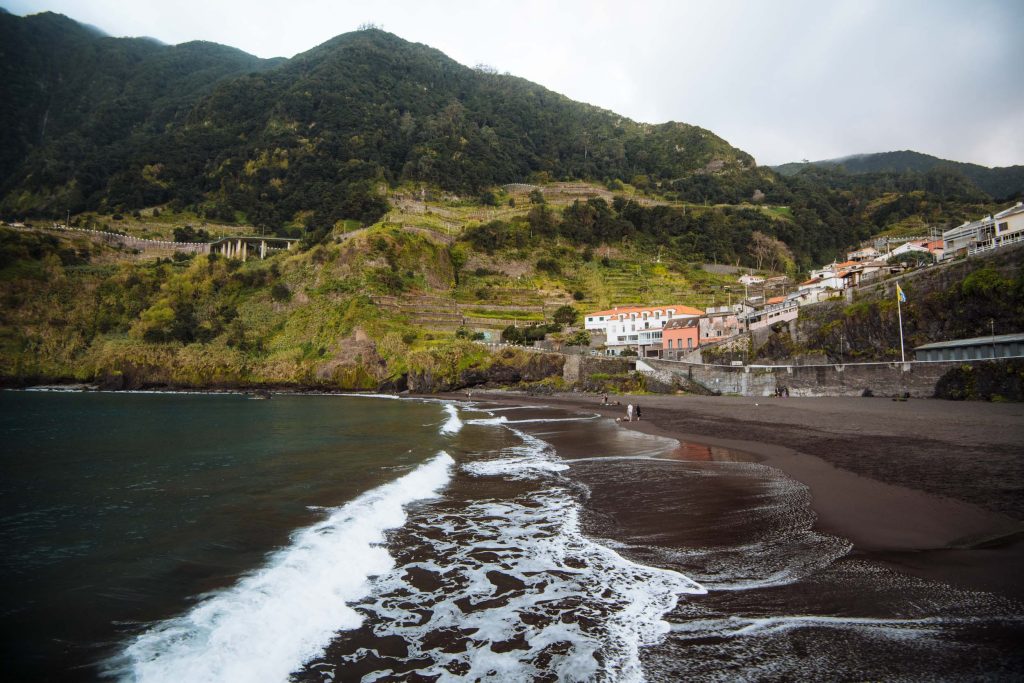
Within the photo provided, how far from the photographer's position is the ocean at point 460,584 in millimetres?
4660

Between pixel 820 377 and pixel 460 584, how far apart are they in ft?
117

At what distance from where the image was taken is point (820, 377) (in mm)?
34156

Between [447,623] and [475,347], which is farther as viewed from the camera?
[475,347]

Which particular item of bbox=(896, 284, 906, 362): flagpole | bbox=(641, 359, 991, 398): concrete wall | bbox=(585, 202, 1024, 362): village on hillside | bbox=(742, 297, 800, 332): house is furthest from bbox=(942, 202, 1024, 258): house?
bbox=(742, 297, 800, 332): house

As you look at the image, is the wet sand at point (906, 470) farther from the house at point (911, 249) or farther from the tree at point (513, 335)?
the house at point (911, 249)

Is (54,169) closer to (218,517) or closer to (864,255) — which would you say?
(218,517)

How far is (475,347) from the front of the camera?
2219 inches

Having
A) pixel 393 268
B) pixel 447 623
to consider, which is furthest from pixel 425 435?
pixel 393 268

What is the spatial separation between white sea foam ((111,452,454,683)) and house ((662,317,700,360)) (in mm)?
47502

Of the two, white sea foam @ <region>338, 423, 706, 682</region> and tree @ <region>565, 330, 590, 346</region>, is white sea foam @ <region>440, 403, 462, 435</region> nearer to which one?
white sea foam @ <region>338, 423, 706, 682</region>

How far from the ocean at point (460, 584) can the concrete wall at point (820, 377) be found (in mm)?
22231

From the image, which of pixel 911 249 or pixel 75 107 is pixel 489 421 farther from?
pixel 75 107

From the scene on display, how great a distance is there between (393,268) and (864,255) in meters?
69.1

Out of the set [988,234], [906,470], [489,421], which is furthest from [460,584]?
[988,234]
